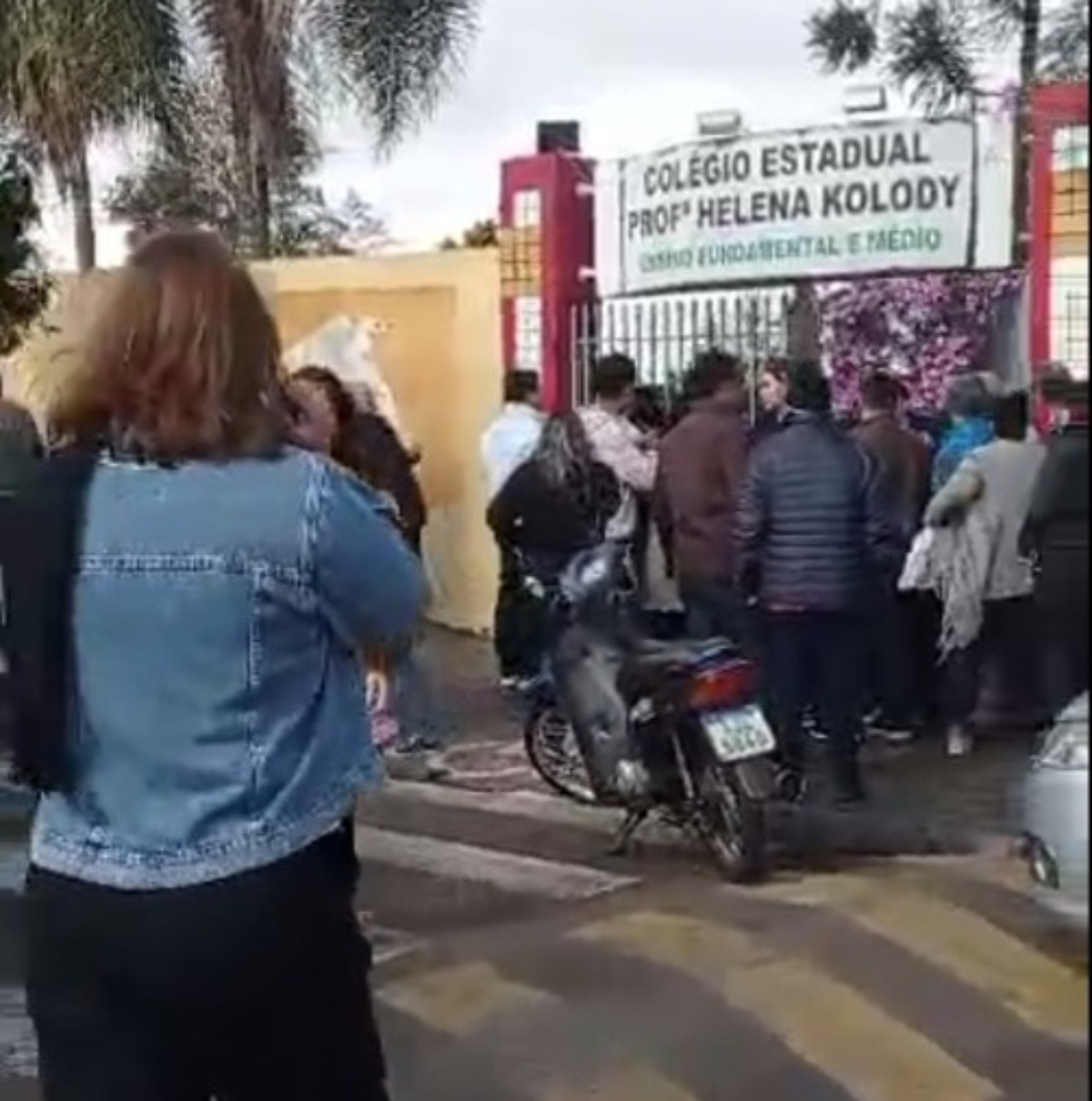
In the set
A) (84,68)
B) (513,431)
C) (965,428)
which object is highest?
(84,68)

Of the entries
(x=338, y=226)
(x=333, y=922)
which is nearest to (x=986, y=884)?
(x=333, y=922)

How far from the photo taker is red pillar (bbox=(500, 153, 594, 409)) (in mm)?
15844

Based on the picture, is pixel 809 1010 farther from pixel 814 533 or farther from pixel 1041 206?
pixel 1041 206

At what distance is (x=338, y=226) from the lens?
115ft

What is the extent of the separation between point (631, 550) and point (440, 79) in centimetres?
1130

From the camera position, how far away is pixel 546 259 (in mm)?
15914

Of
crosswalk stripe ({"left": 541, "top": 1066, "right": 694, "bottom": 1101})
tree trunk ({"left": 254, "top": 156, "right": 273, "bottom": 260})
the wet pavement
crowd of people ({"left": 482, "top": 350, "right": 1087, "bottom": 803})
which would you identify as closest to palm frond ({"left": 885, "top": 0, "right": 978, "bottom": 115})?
tree trunk ({"left": 254, "top": 156, "right": 273, "bottom": 260})

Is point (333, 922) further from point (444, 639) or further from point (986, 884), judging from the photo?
point (444, 639)

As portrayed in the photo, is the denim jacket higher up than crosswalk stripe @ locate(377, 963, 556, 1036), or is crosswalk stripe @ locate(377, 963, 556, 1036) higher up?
the denim jacket

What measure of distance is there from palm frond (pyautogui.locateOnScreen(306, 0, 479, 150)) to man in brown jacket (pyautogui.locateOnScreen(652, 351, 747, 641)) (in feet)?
37.4

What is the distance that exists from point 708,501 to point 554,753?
1.16 m

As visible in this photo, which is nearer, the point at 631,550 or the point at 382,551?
the point at 382,551

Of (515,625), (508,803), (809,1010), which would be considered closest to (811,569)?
(508,803)

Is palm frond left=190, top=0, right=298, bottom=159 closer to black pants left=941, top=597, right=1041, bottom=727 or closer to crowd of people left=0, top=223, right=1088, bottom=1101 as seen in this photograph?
black pants left=941, top=597, right=1041, bottom=727
